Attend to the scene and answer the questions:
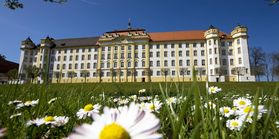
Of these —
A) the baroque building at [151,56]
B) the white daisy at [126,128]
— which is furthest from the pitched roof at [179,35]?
the white daisy at [126,128]

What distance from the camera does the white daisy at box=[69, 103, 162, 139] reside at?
0.96ft

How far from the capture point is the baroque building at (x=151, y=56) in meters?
49.6

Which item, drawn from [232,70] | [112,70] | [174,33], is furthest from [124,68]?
[232,70]

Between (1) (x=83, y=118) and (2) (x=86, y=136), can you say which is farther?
(1) (x=83, y=118)

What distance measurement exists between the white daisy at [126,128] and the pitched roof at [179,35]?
55.4m

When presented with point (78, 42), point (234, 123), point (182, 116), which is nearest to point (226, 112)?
point (234, 123)

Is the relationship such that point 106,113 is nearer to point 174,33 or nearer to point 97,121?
point 97,121

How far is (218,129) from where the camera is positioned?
0.74m

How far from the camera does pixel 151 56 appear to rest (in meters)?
55.0

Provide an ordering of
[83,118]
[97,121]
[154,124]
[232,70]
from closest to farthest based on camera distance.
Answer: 1. [154,124]
2. [97,121]
3. [83,118]
4. [232,70]

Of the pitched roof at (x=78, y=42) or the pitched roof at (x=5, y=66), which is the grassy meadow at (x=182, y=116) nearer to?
the pitched roof at (x=78, y=42)

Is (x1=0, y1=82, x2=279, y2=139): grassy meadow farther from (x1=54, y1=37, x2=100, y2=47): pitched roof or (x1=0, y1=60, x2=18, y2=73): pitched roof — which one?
(x1=0, y1=60, x2=18, y2=73): pitched roof

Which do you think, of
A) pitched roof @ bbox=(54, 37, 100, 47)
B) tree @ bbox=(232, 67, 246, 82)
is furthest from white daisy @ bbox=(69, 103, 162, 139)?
pitched roof @ bbox=(54, 37, 100, 47)

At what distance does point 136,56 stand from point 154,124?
182ft
